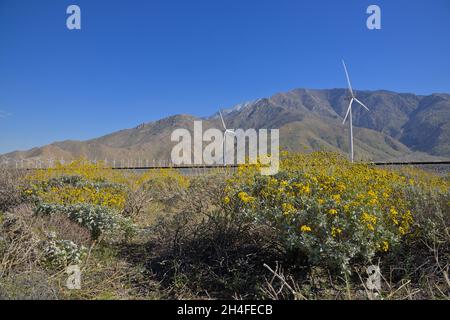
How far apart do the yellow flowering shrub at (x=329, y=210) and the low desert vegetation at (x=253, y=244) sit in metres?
0.02

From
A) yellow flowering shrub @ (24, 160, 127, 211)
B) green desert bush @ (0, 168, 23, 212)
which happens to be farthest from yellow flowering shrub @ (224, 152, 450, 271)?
green desert bush @ (0, 168, 23, 212)

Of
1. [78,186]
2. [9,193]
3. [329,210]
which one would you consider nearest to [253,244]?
[329,210]

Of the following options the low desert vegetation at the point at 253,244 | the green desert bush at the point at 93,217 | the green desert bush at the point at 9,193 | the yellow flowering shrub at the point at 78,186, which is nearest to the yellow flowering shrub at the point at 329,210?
the low desert vegetation at the point at 253,244

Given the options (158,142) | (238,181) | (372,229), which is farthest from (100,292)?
(158,142)

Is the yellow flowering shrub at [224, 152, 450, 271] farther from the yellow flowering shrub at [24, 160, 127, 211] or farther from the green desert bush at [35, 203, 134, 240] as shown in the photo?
the yellow flowering shrub at [24, 160, 127, 211]

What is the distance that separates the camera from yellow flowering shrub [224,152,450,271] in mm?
4477

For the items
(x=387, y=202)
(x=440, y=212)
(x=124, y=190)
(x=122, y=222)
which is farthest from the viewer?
(x=124, y=190)

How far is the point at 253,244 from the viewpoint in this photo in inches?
228

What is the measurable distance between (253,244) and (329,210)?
1603 mm

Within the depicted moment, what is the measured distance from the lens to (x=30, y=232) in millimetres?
5457

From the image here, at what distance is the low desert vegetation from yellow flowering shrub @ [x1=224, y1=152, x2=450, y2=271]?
0.06ft
